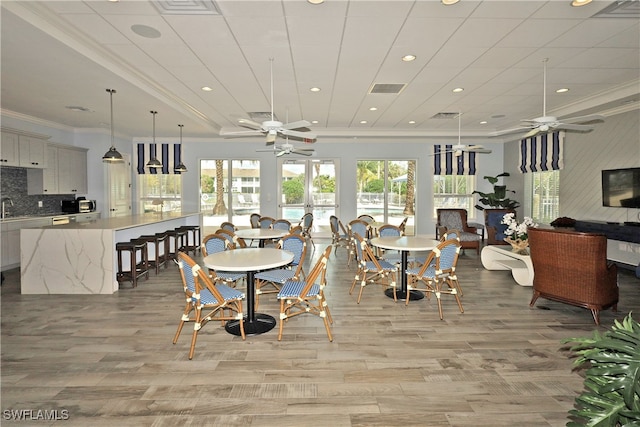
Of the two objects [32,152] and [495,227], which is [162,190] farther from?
[495,227]

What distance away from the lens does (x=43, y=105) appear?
6336 mm

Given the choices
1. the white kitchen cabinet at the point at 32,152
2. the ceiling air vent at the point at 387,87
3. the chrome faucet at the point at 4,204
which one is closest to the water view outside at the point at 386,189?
the ceiling air vent at the point at 387,87

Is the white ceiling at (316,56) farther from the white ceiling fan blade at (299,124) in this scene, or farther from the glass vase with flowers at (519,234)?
the glass vase with flowers at (519,234)

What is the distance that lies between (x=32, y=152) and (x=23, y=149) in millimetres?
216

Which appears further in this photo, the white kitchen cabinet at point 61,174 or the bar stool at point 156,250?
the white kitchen cabinet at point 61,174

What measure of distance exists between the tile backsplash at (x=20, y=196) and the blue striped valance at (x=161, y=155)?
2.61m

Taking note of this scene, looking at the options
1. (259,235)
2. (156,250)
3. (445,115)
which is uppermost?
(445,115)

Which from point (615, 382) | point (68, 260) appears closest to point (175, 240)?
point (68, 260)

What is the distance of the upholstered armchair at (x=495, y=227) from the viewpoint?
Answer: 7742mm

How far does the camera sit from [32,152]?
273 inches

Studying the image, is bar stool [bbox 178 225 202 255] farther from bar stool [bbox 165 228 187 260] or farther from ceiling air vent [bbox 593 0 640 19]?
ceiling air vent [bbox 593 0 640 19]

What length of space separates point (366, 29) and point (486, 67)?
6.99ft

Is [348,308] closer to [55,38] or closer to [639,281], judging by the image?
[55,38]

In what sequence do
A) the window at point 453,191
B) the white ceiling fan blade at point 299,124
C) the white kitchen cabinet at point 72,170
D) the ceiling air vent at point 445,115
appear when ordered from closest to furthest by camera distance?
the white ceiling fan blade at point 299,124, the ceiling air vent at point 445,115, the white kitchen cabinet at point 72,170, the window at point 453,191
